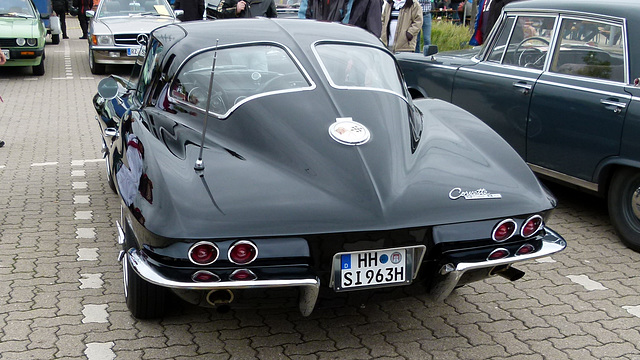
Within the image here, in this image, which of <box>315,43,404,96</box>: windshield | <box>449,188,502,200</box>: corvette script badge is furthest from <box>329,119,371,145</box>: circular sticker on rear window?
<box>449,188,502,200</box>: corvette script badge

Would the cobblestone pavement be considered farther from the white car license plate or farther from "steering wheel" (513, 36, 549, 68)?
"steering wheel" (513, 36, 549, 68)

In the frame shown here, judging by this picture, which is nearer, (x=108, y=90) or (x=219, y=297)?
(x=219, y=297)

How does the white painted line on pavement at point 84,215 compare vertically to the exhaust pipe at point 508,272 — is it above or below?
below

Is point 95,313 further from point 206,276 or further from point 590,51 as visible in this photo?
point 590,51

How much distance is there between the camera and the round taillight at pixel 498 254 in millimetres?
3361

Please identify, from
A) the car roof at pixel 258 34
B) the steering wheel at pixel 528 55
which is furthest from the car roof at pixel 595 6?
the car roof at pixel 258 34

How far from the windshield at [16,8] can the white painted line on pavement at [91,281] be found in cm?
1103

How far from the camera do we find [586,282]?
15.1 ft

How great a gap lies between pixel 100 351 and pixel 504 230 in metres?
2.02

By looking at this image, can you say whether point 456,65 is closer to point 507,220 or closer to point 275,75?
point 275,75

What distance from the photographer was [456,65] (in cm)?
688

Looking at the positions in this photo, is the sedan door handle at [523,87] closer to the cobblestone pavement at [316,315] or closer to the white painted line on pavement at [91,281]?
the cobblestone pavement at [316,315]

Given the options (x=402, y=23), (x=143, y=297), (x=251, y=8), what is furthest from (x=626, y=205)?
(x=251, y=8)

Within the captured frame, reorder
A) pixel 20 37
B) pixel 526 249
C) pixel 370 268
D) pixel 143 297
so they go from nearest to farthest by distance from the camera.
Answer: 1. pixel 370 268
2. pixel 526 249
3. pixel 143 297
4. pixel 20 37
